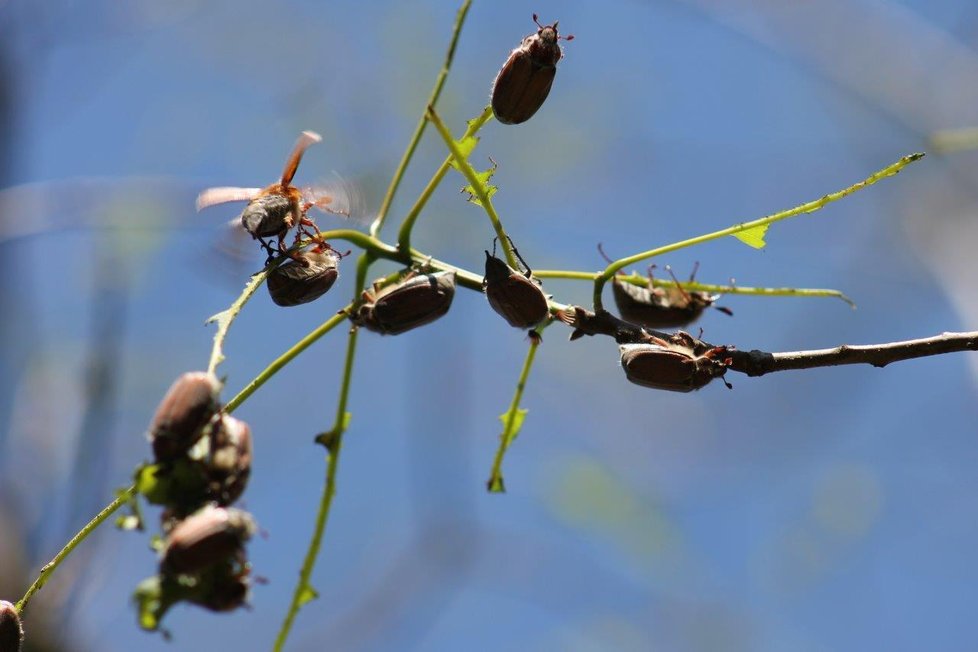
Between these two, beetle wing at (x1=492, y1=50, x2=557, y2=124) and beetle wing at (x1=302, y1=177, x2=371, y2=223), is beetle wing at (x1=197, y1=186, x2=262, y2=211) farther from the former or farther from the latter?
beetle wing at (x1=492, y1=50, x2=557, y2=124)

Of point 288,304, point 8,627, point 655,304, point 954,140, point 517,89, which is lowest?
point 8,627

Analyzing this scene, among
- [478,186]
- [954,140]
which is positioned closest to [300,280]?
[478,186]

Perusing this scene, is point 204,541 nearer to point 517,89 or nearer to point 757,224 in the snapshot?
point 517,89

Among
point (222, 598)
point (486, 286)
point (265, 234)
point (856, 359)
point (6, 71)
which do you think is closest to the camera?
point (222, 598)

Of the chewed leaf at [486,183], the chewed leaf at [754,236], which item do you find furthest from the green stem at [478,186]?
the chewed leaf at [754,236]

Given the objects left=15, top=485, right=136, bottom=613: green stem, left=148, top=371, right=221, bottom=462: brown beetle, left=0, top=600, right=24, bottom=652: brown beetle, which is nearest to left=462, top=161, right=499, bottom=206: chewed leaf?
left=148, top=371, right=221, bottom=462: brown beetle

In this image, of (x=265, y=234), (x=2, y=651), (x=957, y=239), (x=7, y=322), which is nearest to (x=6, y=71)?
(x=7, y=322)

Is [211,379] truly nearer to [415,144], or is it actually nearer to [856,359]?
[415,144]
